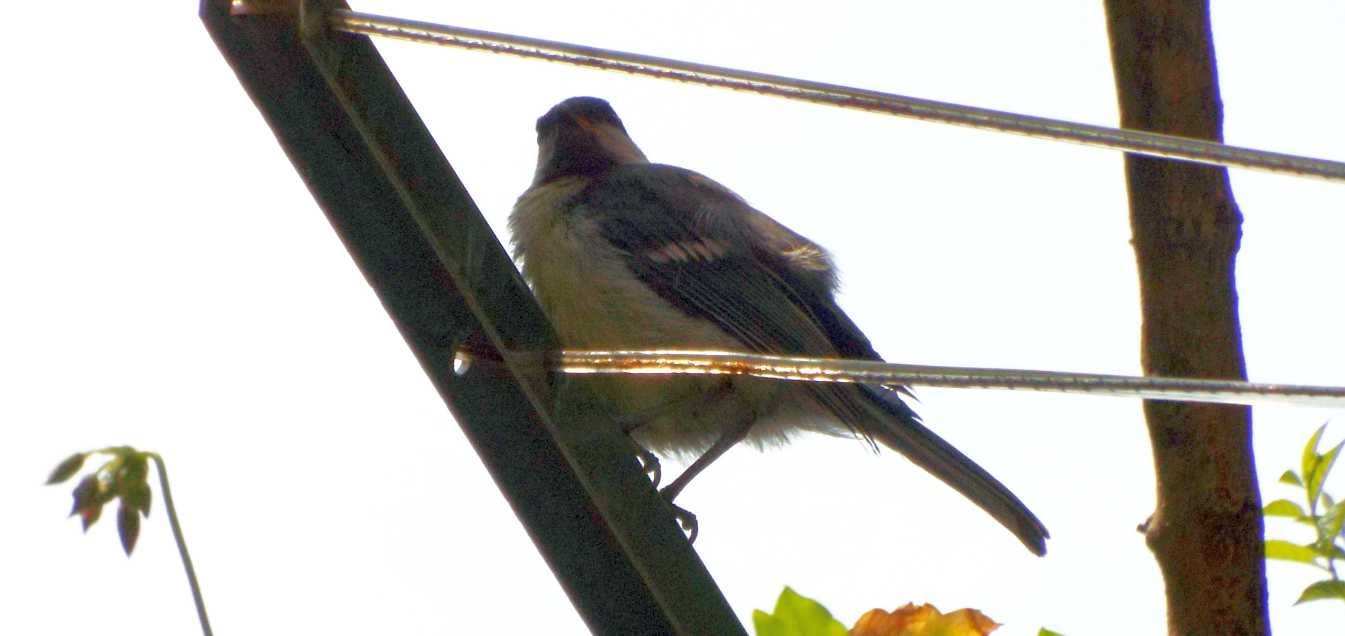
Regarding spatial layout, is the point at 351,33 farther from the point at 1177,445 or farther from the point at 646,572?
the point at 1177,445

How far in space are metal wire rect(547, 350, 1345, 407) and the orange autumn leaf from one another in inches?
15.5

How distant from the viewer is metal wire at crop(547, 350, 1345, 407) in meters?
1.70

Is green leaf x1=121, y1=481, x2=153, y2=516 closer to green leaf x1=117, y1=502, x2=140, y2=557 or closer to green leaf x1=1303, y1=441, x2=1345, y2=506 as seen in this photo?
green leaf x1=117, y1=502, x2=140, y2=557

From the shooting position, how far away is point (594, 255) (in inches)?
172

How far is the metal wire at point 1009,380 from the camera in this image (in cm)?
170

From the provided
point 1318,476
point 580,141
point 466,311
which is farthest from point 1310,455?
point 580,141

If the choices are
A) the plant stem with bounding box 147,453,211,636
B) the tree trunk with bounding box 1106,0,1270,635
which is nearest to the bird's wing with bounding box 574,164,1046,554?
the tree trunk with bounding box 1106,0,1270,635

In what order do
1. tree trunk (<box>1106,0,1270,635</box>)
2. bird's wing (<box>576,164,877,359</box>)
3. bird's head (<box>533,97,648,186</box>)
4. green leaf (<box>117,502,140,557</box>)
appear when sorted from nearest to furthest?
green leaf (<box>117,502,140,557</box>) → tree trunk (<box>1106,0,1270,635</box>) → bird's wing (<box>576,164,877,359</box>) → bird's head (<box>533,97,648,186</box>)

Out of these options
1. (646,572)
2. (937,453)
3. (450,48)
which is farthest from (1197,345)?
(937,453)

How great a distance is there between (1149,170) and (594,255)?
6.68 feet

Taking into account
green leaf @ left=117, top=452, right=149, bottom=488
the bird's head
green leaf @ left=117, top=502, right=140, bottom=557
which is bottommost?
green leaf @ left=117, top=502, right=140, bottom=557

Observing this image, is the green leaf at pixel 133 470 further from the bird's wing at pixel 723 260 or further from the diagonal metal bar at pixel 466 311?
the bird's wing at pixel 723 260

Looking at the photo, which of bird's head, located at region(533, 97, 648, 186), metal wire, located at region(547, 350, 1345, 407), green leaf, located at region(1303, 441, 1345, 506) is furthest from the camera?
bird's head, located at region(533, 97, 648, 186)

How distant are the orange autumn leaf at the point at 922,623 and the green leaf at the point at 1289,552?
0.48 metres
